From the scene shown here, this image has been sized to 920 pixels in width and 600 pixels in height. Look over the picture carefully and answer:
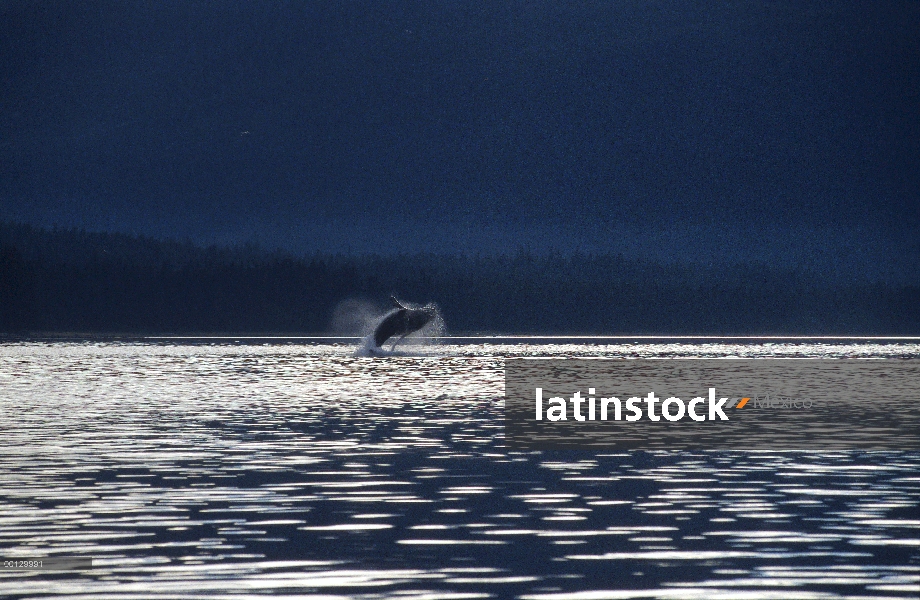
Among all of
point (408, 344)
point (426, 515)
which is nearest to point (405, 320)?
point (408, 344)

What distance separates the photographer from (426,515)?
2150cm

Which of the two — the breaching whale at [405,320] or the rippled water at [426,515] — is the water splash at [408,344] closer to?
the breaching whale at [405,320]

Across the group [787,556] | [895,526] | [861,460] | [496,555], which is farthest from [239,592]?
[861,460]

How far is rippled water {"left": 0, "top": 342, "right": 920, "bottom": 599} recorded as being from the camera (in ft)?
53.7

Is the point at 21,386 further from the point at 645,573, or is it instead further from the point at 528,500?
the point at 645,573

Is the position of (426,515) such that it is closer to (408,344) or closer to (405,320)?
(405,320)

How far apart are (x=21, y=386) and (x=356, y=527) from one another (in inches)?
1697

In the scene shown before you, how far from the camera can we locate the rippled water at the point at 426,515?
1638 centimetres

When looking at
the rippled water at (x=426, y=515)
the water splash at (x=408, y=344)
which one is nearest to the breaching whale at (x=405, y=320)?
the water splash at (x=408, y=344)

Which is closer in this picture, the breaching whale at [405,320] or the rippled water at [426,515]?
the rippled water at [426,515]

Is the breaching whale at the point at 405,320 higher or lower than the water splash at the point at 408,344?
higher

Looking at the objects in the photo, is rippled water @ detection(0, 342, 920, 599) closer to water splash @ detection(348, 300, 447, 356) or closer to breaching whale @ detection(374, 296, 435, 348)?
breaching whale @ detection(374, 296, 435, 348)

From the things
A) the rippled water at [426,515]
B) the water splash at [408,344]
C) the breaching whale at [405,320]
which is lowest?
the rippled water at [426,515]

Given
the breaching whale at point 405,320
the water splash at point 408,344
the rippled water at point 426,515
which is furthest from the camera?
the water splash at point 408,344
